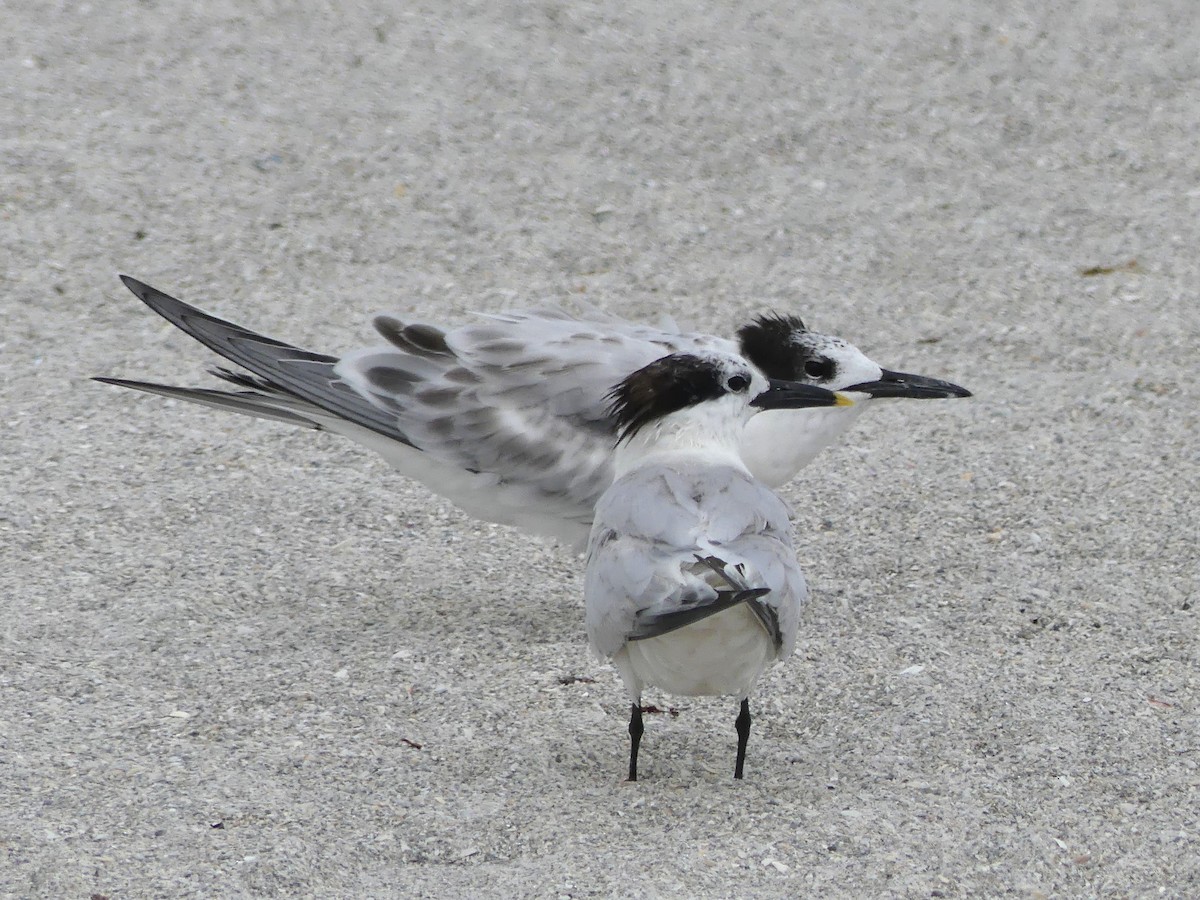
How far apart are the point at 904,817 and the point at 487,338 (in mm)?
1876

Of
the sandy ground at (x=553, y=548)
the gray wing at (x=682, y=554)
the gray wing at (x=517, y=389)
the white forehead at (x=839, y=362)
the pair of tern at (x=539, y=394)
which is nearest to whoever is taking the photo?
the gray wing at (x=682, y=554)

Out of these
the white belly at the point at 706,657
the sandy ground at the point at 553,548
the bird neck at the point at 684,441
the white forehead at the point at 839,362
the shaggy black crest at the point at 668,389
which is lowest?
the sandy ground at the point at 553,548

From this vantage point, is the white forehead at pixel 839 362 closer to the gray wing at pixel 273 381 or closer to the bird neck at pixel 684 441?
the bird neck at pixel 684 441

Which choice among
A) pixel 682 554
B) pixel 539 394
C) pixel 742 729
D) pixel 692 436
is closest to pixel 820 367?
pixel 539 394

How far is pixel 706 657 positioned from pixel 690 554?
0.72 feet

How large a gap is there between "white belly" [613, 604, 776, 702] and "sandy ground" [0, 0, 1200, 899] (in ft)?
0.86

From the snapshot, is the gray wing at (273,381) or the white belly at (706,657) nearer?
the white belly at (706,657)

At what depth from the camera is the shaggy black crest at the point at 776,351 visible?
4.55 metres

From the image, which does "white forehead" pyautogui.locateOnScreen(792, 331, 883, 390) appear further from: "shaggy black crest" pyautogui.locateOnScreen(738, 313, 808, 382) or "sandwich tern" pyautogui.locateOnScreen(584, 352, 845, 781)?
"sandwich tern" pyautogui.locateOnScreen(584, 352, 845, 781)

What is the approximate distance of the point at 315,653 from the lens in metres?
4.20

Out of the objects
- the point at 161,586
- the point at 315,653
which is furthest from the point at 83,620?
the point at 315,653

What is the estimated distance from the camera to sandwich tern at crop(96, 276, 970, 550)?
4.45m

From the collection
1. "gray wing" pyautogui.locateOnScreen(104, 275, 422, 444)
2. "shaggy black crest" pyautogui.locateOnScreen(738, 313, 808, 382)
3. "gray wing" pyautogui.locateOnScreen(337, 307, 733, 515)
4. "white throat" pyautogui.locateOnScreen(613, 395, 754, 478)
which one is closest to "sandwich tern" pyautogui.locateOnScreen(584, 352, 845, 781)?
"white throat" pyautogui.locateOnScreen(613, 395, 754, 478)

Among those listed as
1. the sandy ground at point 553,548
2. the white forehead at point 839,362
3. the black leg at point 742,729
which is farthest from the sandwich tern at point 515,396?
the black leg at point 742,729
